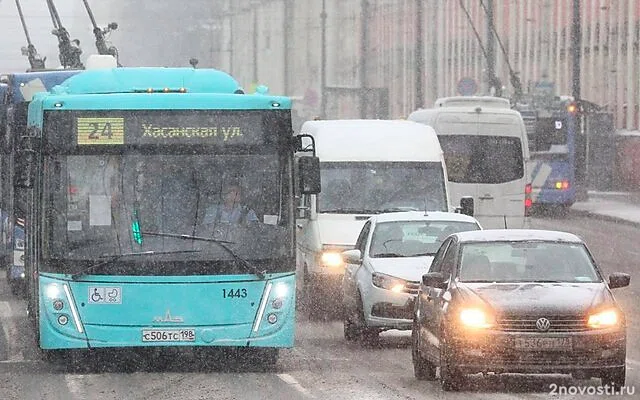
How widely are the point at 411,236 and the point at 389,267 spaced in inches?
40.7

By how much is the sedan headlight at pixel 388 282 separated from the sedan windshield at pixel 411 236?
0.76 meters

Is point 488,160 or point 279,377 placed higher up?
point 488,160

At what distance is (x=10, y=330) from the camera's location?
19.7 m

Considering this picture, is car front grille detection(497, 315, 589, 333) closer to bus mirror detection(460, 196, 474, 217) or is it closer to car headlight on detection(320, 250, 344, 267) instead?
car headlight on detection(320, 250, 344, 267)

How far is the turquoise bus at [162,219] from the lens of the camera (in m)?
14.9

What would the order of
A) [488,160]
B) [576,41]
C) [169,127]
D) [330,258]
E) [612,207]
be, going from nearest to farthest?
[169,127] → [330,258] → [488,160] → [576,41] → [612,207]

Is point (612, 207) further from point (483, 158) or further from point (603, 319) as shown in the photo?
point (603, 319)

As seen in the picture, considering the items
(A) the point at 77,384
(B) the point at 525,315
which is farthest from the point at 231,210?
(B) the point at 525,315

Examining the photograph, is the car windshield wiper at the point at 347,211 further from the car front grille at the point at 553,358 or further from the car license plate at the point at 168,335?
the car front grille at the point at 553,358

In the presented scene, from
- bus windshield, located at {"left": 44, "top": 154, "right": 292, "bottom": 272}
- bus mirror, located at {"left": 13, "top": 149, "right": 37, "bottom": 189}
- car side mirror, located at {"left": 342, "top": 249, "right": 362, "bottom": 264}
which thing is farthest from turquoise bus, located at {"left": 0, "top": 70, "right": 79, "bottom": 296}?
bus windshield, located at {"left": 44, "top": 154, "right": 292, "bottom": 272}

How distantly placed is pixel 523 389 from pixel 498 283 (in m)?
0.85

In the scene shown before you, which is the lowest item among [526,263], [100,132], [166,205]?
[526,263]

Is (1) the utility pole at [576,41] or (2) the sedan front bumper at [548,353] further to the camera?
(1) the utility pole at [576,41]

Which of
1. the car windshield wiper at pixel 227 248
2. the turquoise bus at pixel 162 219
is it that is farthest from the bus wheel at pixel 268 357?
the car windshield wiper at pixel 227 248
